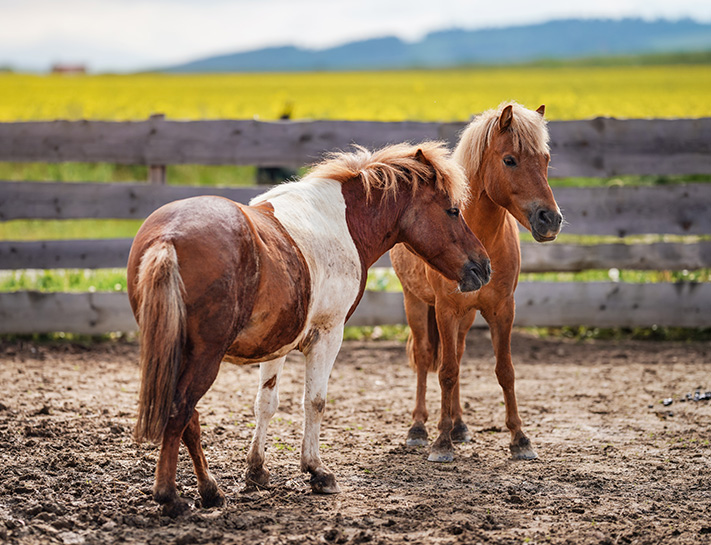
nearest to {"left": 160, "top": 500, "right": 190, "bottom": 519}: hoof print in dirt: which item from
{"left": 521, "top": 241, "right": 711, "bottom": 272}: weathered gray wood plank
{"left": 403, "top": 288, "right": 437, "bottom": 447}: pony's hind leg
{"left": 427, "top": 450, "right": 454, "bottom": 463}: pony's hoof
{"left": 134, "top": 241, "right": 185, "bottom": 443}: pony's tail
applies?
{"left": 134, "top": 241, "right": 185, "bottom": 443}: pony's tail

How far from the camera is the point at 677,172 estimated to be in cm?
800

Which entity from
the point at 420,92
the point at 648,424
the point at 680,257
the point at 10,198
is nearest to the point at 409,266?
the point at 648,424

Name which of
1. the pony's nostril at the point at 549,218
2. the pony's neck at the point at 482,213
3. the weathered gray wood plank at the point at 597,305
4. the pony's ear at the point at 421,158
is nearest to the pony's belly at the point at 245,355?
the pony's ear at the point at 421,158

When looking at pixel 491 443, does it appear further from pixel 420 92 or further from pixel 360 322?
pixel 420 92

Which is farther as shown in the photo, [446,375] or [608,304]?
[608,304]

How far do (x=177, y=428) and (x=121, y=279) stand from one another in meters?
5.65

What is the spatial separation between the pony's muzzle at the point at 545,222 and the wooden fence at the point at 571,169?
11.7 ft

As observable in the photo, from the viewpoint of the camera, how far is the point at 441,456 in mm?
4695

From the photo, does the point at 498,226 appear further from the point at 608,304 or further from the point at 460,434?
the point at 608,304

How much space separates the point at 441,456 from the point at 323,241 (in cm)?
175

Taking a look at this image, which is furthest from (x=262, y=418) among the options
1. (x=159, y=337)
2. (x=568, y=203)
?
(x=568, y=203)

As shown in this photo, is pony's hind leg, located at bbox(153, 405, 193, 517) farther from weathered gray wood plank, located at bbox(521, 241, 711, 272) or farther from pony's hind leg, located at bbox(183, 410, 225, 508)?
weathered gray wood plank, located at bbox(521, 241, 711, 272)

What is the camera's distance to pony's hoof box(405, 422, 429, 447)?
506cm

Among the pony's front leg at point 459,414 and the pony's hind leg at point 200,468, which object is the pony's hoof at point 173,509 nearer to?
the pony's hind leg at point 200,468
